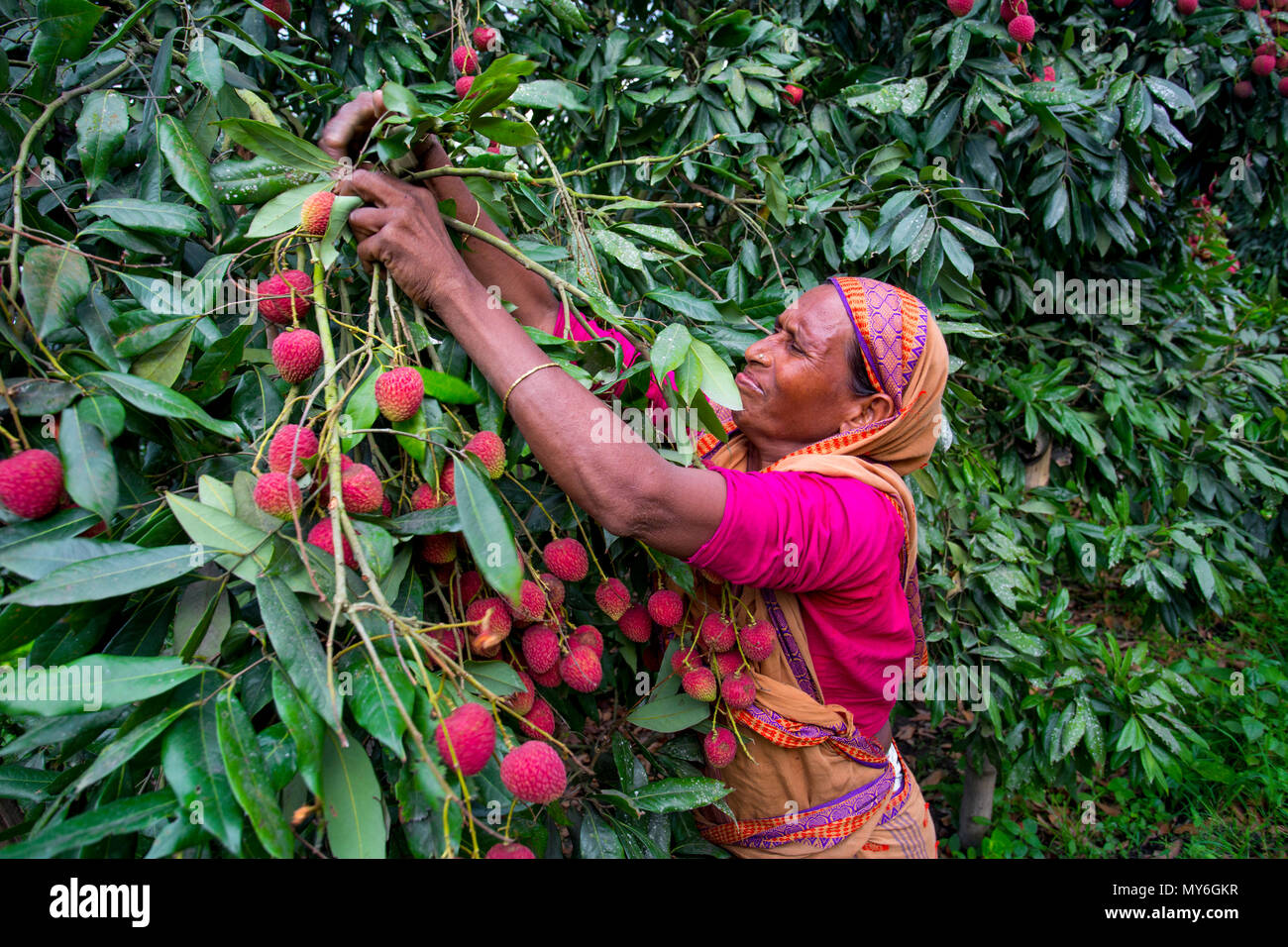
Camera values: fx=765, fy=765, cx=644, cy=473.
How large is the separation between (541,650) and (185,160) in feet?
2.39

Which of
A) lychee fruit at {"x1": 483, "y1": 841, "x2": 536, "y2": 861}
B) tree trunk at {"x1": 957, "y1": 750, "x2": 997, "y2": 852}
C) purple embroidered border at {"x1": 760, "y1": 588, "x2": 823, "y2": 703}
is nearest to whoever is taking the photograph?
lychee fruit at {"x1": 483, "y1": 841, "x2": 536, "y2": 861}

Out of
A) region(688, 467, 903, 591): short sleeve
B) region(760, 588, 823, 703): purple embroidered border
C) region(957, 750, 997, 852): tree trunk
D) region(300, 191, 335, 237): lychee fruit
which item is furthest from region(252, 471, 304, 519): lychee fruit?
region(957, 750, 997, 852): tree trunk

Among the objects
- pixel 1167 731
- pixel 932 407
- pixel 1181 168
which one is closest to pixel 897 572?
pixel 932 407

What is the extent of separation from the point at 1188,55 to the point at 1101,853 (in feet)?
7.82

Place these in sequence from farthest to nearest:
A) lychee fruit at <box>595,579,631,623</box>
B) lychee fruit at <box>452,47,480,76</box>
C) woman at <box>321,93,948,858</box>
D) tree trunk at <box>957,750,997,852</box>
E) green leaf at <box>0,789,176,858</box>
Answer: tree trunk at <box>957,750,997,852</box> → lychee fruit at <box>452,47,480,76</box> → lychee fruit at <box>595,579,631,623</box> → woman at <box>321,93,948,858</box> → green leaf at <box>0,789,176,858</box>

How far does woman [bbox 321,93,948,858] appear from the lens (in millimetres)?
915

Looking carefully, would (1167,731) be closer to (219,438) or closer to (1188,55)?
(1188,55)

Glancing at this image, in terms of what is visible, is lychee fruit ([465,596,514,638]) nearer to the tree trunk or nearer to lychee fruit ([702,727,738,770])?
lychee fruit ([702,727,738,770])

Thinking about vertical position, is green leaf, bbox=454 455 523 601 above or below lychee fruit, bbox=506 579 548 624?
above

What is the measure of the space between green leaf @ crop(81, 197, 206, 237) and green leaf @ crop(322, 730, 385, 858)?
24.2 inches

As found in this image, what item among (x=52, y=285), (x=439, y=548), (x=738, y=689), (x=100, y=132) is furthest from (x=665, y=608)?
(x=100, y=132)

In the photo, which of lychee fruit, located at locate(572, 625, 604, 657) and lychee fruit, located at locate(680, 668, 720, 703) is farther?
lychee fruit, located at locate(680, 668, 720, 703)

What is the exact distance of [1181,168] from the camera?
2547mm

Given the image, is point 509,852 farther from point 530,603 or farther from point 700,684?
point 700,684
